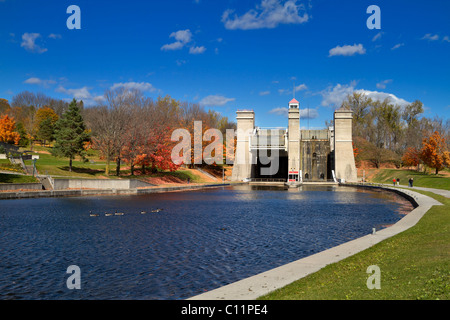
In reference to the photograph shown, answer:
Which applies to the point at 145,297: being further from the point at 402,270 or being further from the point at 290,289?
the point at 402,270

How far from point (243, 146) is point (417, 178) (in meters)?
33.5

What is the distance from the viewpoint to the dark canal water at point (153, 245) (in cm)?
1116

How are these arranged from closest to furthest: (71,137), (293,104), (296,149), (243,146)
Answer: (71,137), (296,149), (243,146), (293,104)

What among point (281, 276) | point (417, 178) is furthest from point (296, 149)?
point (281, 276)

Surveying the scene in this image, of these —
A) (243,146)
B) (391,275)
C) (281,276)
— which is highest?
(243,146)

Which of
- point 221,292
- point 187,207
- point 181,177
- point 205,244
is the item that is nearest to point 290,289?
point 221,292

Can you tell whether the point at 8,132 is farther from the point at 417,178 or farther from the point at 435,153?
the point at 435,153

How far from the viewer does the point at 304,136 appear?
87188mm

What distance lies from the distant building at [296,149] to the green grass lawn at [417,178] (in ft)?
20.1

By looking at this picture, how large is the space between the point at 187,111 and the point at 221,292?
84.2m

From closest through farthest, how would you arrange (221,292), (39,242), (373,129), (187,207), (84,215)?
(221,292) → (39,242) → (84,215) → (187,207) → (373,129)

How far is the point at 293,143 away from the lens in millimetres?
79375

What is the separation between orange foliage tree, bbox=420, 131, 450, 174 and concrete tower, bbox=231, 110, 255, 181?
32.6 metres

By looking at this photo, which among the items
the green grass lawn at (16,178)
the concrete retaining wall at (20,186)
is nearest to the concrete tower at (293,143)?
the green grass lawn at (16,178)
